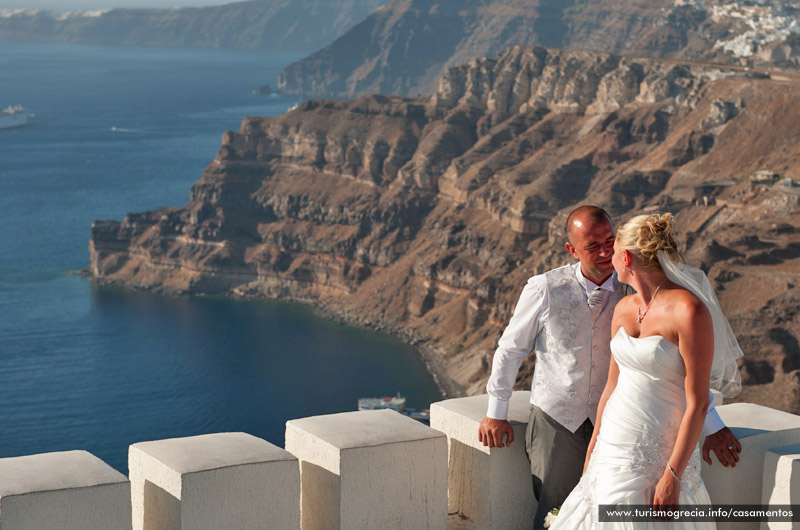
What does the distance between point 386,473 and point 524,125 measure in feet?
414

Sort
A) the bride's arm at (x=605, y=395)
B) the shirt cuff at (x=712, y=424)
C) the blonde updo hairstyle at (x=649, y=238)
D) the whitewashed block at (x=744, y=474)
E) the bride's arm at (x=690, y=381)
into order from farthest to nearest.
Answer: the whitewashed block at (x=744, y=474), the shirt cuff at (x=712, y=424), the bride's arm at (x=605, y=395), the blonde updo hairstyle at (x=649, y=238), the bride's arm at (x=690, y=381)

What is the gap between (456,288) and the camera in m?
113

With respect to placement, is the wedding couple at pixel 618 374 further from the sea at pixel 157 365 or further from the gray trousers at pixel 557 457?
the sea at pixel 157 365

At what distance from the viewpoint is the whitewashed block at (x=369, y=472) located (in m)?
7.96

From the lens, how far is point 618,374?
7520 mm

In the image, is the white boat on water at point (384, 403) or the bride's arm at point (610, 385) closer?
the bride's arm at point (610, 385)

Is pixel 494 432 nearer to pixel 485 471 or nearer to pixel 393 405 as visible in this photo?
pixel 485 471

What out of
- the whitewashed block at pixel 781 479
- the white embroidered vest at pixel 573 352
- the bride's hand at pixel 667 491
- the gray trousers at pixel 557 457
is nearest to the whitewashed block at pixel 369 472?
the gray trousers at pixel 557 457

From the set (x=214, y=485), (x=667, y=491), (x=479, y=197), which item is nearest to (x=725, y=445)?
(x=667, y=491)

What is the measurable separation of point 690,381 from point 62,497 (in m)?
3.78

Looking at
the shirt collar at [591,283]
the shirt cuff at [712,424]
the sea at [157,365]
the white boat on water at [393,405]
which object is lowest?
the sea at [157,365]

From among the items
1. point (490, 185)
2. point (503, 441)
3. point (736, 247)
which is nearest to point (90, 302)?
point (490, 185)

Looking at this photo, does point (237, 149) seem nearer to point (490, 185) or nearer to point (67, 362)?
point (490, 185)

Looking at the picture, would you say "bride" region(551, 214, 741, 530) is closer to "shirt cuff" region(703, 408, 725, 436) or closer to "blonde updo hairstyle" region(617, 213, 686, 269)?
"blonde updo hairstyle" region(617, 213, 686, 269)
